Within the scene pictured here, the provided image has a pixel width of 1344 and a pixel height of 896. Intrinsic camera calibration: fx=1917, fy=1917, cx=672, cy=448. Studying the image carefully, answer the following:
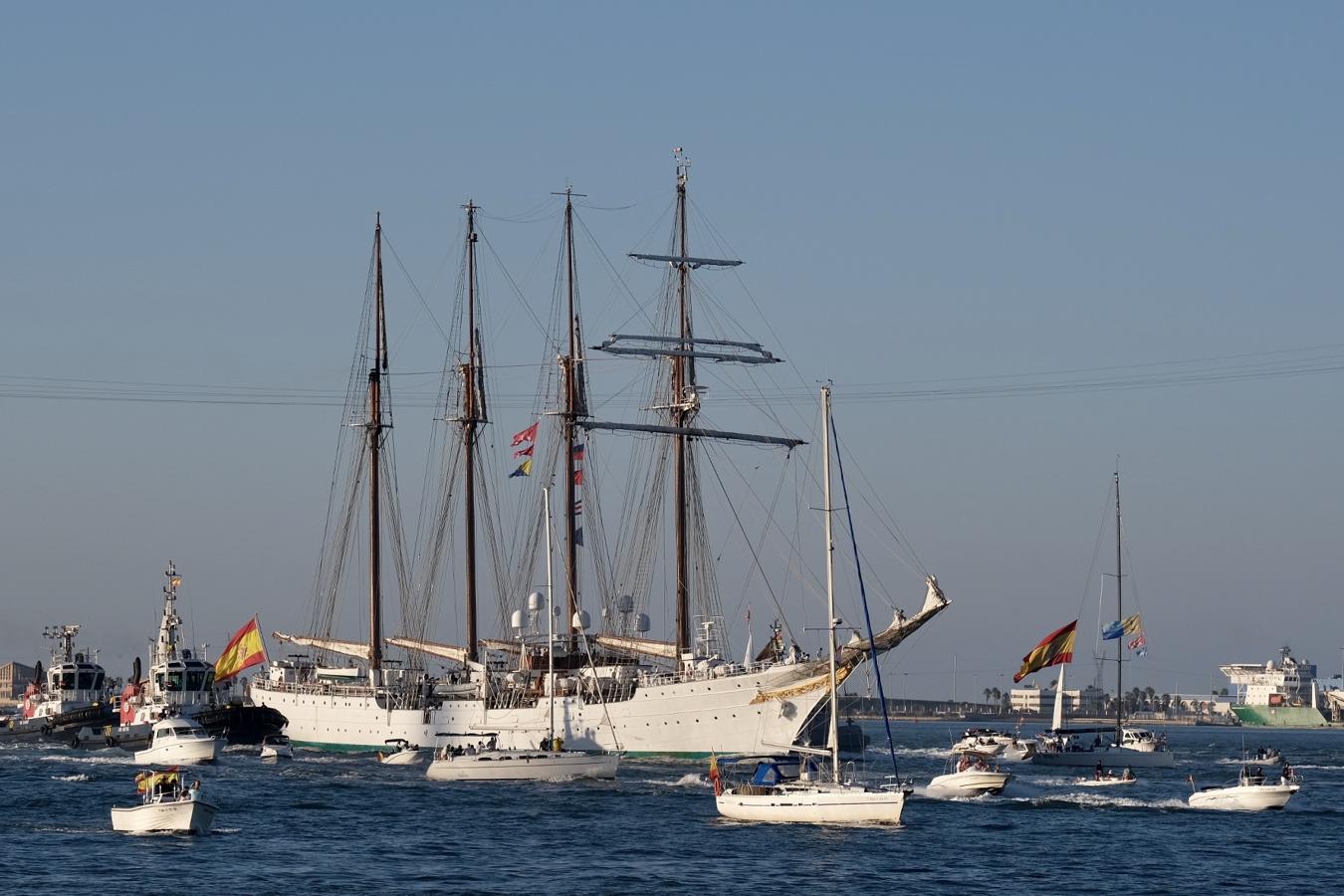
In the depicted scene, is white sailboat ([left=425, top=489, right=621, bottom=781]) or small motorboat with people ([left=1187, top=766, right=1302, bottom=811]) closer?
small motorboat with people ([left=1187, top=766, right=1302, bottom=811])

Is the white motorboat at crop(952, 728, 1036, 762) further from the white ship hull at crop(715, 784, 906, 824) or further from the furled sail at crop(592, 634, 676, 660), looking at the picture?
the white ship hull at crop(715, 784, 906, 824)

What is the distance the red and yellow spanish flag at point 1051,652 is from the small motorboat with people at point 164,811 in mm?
66165

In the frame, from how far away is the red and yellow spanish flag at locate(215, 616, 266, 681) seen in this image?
5335 inches

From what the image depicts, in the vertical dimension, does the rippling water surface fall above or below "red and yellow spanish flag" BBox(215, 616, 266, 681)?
below

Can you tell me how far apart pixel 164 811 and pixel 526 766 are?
105ft

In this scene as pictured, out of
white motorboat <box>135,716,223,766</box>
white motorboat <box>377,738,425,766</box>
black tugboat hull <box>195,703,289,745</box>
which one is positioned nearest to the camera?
white motorboat <box>135,716,223,766</box>

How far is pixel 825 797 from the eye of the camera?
252 feet

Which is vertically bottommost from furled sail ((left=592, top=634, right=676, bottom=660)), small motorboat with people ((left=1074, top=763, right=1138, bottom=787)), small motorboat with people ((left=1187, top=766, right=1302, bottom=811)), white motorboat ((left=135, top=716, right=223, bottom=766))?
small motorboat with people ((left=1074, top=763, right=1138, bottom=787))

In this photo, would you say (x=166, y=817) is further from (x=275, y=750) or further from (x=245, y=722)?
(x=245, y=722)

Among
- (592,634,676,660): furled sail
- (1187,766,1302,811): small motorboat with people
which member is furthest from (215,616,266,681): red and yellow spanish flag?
(1187,766,1302,811): small motorboat with people

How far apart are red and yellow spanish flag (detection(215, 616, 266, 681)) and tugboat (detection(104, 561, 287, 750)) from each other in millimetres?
6090

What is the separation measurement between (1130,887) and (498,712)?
71301mm

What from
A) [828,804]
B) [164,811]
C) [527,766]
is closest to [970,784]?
[527,766]

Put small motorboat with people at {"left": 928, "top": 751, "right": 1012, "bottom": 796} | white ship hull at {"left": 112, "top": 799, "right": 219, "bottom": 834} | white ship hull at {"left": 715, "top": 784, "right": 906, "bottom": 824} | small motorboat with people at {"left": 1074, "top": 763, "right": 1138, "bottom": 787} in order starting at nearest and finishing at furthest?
white ship hull at {"left": 112, "top": 799, "right": 219, "bottom": 834}
white ship hull at {"left": 715, "top": 784, "right": 906, "bottom": 824}
small motorboat with people at {"left": 928, "top": 751, "right": 1012, "bottom": 796}
small motorboat with people at {"left": 1074, "top": 763, "right": 1138, "bottom": 787}
